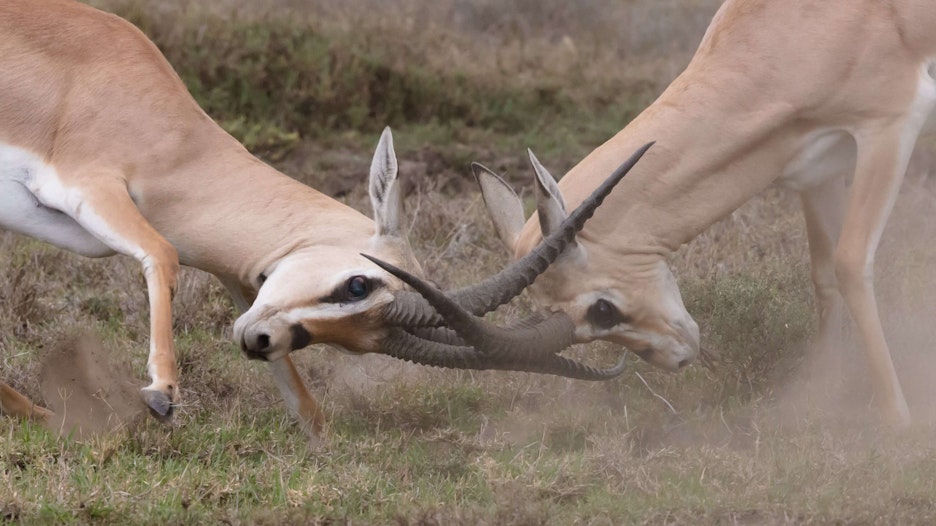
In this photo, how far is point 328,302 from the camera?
17.3 ft

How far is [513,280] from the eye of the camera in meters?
5.46

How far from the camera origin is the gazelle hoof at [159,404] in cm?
505

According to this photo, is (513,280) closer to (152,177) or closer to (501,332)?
(501,332)

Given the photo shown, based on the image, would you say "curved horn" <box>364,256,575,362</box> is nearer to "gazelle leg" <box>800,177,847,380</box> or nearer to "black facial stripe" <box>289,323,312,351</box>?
"black facial stripe" <box>289,323,312,351</box>

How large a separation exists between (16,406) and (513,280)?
2082 millimetres

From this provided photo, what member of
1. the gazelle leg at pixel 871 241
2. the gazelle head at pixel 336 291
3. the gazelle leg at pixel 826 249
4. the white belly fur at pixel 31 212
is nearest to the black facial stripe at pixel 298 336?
the gazelle head at pixel 336 291

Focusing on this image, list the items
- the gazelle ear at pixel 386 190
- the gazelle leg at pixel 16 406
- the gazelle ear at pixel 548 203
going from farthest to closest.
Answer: the gazelle leg at pixel 16 406, the gazelle ear at pixel 548 203, the gazelle ear at pixel 386 190

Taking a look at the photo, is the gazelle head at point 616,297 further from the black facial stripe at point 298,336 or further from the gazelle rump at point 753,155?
the black facial stripe at point 298,336

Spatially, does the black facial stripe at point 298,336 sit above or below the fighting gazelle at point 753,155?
below

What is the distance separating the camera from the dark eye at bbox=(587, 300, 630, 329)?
19.2 ft

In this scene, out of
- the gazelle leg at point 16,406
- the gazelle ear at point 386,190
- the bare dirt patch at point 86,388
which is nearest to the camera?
the gazelle ear at point 386,190

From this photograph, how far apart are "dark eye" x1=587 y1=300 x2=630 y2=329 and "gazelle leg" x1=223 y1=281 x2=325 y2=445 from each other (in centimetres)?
115

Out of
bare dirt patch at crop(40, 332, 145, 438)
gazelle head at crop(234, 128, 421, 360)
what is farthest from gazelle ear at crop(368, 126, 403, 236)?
bare dirt patch at crop(40, 332, 145, 438)

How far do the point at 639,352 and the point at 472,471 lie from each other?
3.36ft
